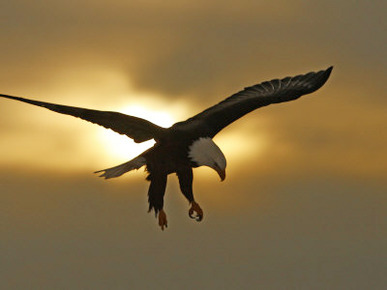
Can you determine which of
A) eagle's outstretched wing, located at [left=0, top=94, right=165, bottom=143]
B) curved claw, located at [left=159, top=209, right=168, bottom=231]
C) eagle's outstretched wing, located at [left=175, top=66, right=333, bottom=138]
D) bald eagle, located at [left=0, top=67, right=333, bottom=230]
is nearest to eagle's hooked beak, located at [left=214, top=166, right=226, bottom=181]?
bald eagle, located at [left=0, top=67, right=333, bottom=230]

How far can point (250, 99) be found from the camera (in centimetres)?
1595

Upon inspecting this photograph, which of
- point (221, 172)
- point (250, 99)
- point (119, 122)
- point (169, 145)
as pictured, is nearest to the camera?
point (221, 172)

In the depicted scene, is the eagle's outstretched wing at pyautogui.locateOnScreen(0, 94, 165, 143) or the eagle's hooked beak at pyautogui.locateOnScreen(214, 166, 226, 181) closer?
the eagle's hooked beak at pyautogui.locateOnScreen(214, 166, 226, 181)

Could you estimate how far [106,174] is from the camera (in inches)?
579

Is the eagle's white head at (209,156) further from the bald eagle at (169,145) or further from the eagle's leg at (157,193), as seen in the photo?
the eagle's leg at (157,193)

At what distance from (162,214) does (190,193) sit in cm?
56

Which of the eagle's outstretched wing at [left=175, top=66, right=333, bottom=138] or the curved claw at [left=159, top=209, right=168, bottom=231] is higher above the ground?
the eagle's outstretched wing at [left=175, top=66, right=333, bottom=138]

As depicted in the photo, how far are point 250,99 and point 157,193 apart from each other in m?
2.81

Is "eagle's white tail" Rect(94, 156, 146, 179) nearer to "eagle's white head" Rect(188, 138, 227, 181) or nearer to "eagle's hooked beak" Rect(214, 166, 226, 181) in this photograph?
"eagle's white head" Rect(188, 138, 227, 181)

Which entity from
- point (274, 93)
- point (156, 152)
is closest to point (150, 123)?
point (156, 152)

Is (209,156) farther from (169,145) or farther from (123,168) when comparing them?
(123,168)

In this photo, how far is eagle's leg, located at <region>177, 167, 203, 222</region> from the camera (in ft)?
46.4

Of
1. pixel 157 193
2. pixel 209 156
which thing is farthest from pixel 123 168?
pixel 209 156

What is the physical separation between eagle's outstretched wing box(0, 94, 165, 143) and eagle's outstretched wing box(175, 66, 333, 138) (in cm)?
44
